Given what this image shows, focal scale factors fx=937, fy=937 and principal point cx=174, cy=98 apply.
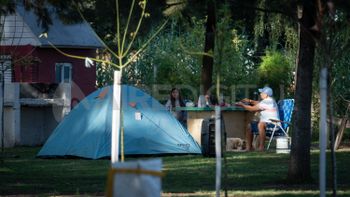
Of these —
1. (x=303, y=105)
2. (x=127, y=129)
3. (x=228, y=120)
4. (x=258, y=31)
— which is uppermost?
(x=258, y=31)

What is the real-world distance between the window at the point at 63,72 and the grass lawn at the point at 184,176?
12.4 meters

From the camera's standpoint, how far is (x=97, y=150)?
838 inches

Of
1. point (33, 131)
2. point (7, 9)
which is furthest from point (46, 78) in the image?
point (7, 9)

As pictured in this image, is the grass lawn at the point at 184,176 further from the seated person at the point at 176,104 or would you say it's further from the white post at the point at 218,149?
the seated person at the point at 176,104

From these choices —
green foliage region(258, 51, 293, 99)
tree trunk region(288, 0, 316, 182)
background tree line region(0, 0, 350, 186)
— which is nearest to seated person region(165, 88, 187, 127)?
background tree line region(0, 0, 350, 186)

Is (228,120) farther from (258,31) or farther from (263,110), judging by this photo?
(258,31)

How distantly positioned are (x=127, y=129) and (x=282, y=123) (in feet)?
15.7

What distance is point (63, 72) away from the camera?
3556cm

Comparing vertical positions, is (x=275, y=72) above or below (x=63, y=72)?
above

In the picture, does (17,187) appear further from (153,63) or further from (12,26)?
(153,63)

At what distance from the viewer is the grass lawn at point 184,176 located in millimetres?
13914

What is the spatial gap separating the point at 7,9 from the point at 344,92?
1637 cm

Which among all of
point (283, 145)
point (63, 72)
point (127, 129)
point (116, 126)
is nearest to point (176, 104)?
point (127, 129)

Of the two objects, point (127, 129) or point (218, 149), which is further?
point (127, 129)
